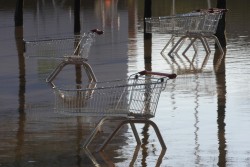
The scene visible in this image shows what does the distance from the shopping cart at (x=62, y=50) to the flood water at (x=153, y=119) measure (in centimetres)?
46

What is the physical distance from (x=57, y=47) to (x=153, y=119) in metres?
6.12

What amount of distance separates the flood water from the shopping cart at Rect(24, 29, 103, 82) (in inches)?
18.2

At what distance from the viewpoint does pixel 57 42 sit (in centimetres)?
1752

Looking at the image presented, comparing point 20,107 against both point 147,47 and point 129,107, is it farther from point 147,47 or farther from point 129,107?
point 147,47

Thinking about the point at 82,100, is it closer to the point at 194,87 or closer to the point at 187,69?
the point at 194,87

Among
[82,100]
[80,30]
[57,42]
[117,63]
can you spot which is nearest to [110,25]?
[80,30]

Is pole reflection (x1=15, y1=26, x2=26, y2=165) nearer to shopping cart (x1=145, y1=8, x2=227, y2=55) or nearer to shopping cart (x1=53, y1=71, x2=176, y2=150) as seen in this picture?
shopping cart (x1=53, y1=71, x2=176, y2=150)

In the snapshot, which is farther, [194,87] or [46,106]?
[194,87]

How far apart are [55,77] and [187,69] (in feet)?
9.99

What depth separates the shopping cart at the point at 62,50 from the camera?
1594 cm

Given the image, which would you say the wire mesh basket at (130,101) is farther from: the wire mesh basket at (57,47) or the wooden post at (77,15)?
the wooden post at (77,15)

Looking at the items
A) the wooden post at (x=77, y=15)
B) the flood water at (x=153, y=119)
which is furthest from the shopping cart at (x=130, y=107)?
the wooden post at (x=77, y=15)

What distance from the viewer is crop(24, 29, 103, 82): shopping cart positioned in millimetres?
15938

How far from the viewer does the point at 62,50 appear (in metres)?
18.4
